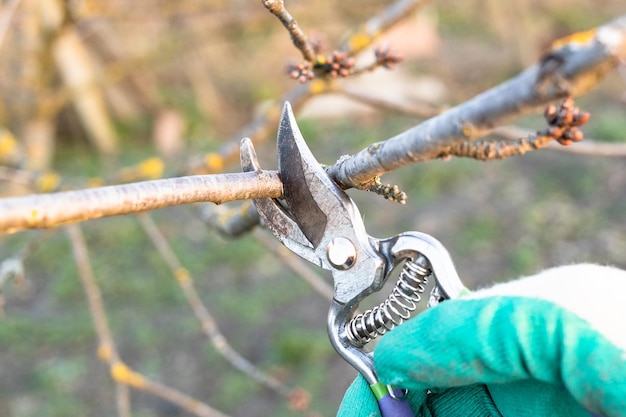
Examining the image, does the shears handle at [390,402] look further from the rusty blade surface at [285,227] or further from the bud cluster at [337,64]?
the bud cluster at [337,64]

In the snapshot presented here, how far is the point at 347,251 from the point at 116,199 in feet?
1.27

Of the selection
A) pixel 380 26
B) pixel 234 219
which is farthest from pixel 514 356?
pixel 380 26

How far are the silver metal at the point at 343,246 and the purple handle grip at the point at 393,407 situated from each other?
0.03 meters

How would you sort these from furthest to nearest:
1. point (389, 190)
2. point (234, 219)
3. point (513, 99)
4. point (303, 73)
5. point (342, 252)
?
point (234, 219) → point (303, 73) → point (342, 252) → point (389, 190) → point (513, 99)

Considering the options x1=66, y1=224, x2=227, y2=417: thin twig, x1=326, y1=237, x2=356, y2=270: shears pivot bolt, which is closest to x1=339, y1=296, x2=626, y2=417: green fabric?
x1=326, y1=237, x2=356, y2=270: shears pivot bolt

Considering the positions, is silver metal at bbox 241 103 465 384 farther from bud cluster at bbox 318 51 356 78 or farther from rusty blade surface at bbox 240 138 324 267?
bud cluster at bbox 318 51 356 78

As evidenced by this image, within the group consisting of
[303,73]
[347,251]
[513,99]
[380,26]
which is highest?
[380,26]

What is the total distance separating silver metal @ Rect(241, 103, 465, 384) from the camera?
86 cm

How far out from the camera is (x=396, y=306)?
88 cm

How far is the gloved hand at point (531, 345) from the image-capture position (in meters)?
0.69

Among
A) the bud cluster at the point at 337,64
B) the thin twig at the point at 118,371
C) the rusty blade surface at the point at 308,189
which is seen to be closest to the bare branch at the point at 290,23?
the bud cluster at the point at 337,64

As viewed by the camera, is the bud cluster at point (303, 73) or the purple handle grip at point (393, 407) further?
the bud cluster at point (303, 73)

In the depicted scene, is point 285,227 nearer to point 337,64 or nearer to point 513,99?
point 337,64

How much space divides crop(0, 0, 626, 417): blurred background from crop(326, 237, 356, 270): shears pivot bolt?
0.71 meters
